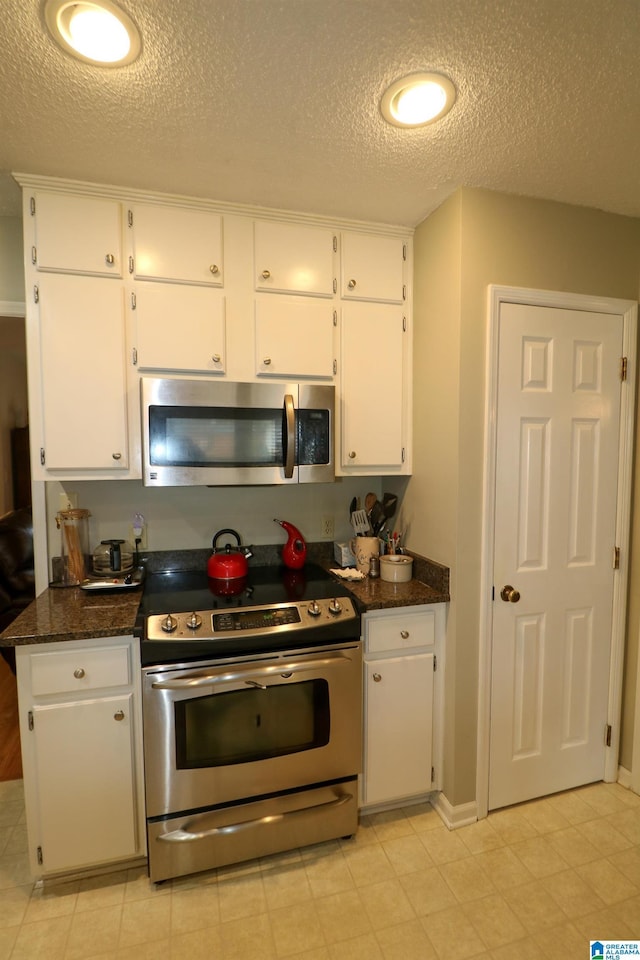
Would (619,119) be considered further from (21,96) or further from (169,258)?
(21,96)

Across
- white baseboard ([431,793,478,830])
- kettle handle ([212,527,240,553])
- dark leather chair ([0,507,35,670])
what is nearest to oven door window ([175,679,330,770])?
white baseboard ([431,793,478,830])

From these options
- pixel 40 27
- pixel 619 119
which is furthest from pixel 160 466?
pixel 619 119

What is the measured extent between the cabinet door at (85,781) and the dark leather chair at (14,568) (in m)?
1.48

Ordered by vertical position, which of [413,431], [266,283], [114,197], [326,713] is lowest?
[326,713]

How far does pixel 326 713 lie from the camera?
173 cm

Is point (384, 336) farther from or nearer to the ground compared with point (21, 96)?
nearer to the ground

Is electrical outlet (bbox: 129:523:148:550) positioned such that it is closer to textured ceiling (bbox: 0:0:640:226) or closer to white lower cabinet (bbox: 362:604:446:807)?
white lower cabinet (bbox: 362:604:446:807)

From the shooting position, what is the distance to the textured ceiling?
1078 mm

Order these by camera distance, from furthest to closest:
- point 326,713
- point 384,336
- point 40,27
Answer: point 384,336 → point 326,713 → point 40,27

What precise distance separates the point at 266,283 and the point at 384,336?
0.58 m

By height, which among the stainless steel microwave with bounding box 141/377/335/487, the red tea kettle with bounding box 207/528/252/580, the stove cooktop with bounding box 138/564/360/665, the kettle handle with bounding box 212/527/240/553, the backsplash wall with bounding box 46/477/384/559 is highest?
the stainless steel microwave with bounding box 141/377/335/487

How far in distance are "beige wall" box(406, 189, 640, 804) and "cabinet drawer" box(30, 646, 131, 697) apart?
127 centimetres

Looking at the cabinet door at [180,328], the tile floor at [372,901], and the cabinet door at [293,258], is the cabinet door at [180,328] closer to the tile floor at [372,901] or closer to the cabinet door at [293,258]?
the cabinet door at [293,258]

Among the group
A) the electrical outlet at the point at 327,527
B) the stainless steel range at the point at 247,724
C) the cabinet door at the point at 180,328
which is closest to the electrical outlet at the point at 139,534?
the stainless steel range at the point at 247,724
